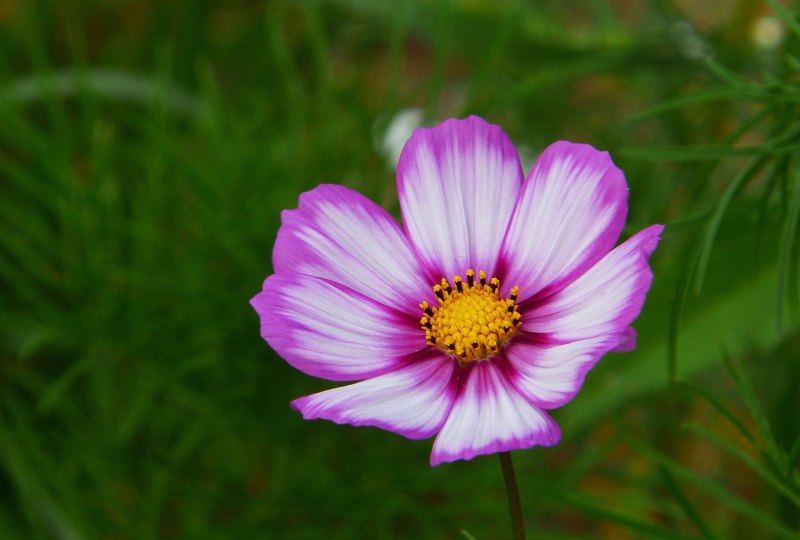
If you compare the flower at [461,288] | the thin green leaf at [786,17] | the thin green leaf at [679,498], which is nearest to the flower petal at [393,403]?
the flower at [461,288]

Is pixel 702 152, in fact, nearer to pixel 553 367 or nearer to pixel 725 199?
pixel 725 199

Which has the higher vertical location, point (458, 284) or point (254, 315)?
point (254, 315)

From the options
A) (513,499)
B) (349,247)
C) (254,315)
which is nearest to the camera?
(513,499)

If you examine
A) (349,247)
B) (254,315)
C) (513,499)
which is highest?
(254,315)

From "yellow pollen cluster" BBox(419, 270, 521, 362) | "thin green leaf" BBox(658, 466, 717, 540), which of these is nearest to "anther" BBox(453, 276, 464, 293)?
"yellow pollen cluster" BBox(419, 270, 521, 362)

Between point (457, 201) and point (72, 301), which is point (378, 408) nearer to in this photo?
point (457, 201)

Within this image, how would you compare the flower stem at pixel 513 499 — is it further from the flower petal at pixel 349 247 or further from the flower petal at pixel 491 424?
the flower petal at pixel 349 247

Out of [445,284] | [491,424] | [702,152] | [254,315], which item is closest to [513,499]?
[491,424]
